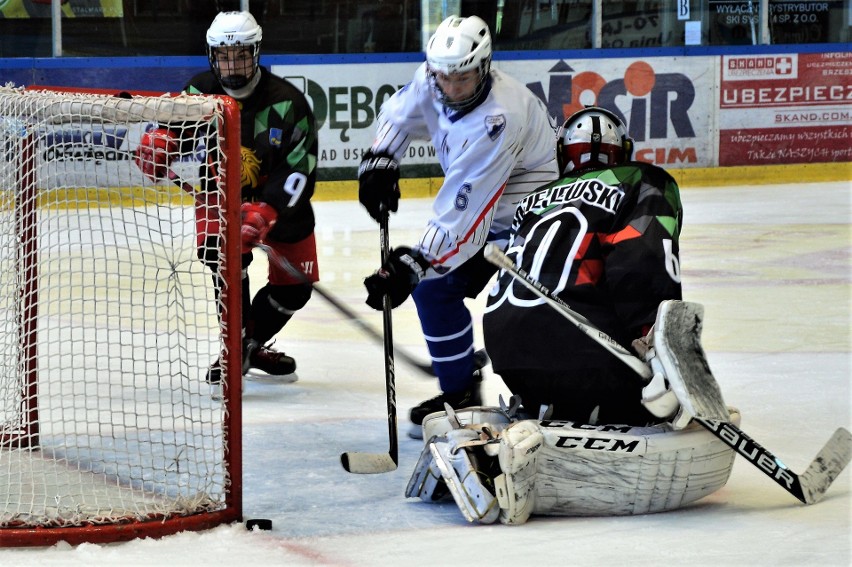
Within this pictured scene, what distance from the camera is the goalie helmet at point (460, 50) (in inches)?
109

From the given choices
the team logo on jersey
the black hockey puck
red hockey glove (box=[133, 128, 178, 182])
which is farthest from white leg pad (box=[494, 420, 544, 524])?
red hockey glove (box=[133, 128, 178, 182])

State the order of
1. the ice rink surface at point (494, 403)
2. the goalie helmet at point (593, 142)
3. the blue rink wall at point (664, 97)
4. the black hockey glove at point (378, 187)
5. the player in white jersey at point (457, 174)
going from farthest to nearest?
the blue rink wall at point (664, 97)
the black hockey glove at point (378, 187)
the player in white jersey at point (457, 174)
the goalie helmet at point (593, 142)
the ice rink surface at point (494, 403)

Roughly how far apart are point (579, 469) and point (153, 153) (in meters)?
1.11

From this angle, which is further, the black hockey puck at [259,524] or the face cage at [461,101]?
the face cage at [461,101]

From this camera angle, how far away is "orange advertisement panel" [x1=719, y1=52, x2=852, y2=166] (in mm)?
8797

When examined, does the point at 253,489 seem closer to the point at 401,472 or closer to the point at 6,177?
the point at 401,472

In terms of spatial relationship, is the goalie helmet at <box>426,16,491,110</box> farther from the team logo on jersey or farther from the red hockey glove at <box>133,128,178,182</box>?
the red hockey glove at <box>133,128,178,182</box>

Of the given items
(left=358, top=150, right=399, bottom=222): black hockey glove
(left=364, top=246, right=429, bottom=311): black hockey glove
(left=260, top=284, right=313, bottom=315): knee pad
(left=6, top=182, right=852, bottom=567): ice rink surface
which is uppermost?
(left=358, top=150, right=399, bottom=222): black hockey glove

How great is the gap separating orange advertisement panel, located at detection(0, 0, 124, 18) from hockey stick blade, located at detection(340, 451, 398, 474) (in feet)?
19.0

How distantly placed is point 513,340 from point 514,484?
346mm

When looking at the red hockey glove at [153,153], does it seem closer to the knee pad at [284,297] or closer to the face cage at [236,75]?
the face cage at [236,75]

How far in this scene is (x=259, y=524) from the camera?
7.71 ft

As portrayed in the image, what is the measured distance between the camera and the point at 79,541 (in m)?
2.24

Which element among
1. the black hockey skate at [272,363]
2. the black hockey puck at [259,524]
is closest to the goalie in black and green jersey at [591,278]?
the black hockey puck at [259,524]
